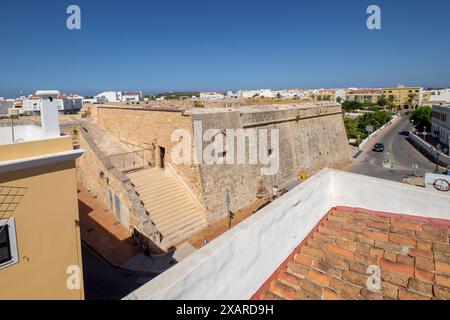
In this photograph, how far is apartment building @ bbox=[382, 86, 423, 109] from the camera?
298ft

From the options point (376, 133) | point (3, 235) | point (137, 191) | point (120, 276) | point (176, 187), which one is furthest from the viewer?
point (376, 133)

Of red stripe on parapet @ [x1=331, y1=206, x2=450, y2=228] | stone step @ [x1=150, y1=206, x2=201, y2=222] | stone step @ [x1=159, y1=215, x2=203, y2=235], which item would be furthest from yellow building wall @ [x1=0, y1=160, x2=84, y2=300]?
stone step @ [x1=150, y1=206, x2=201, y2=222]

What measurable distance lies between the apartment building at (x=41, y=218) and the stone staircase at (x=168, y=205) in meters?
5.29

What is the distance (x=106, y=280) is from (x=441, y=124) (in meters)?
38.6

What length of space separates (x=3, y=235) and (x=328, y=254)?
203 inches

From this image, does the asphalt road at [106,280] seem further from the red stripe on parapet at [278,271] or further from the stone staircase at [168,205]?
the red stripe on parapet at [278,271]

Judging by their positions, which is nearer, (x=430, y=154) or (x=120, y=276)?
(x=120, y=276)

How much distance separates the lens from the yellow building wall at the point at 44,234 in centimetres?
507

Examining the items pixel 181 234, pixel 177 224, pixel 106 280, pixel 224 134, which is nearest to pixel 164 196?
pixel 177 224

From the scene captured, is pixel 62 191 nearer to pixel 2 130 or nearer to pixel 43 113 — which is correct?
pixel 43 113

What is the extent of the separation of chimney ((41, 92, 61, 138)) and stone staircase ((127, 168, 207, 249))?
630 cm

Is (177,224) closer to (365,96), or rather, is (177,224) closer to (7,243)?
(7,243)

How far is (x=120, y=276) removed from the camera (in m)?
9.62
